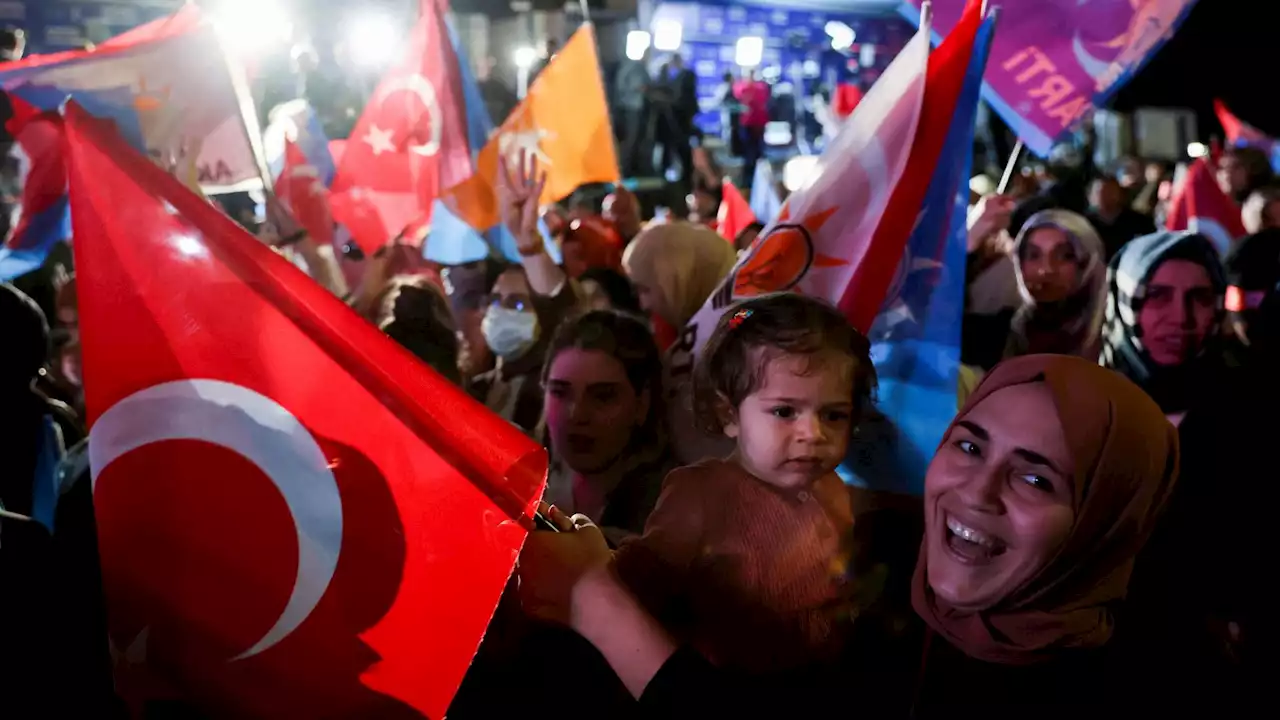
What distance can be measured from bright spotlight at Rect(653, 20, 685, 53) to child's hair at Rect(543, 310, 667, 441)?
15529mm

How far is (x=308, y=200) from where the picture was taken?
17.0ft

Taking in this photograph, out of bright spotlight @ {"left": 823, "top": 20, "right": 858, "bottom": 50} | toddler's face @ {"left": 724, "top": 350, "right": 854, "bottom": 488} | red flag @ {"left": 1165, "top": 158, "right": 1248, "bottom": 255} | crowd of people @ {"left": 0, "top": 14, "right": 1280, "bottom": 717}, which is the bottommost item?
bright spotlight @ {"left": 823, "top": 20, "right": 858, "bottom": 50}

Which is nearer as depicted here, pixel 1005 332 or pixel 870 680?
pixel 870 680

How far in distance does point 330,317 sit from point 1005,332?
299 centimetres

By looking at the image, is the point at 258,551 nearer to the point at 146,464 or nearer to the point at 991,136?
the point at 146,464

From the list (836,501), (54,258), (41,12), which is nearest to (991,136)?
(41,12)

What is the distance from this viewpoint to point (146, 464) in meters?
1.85

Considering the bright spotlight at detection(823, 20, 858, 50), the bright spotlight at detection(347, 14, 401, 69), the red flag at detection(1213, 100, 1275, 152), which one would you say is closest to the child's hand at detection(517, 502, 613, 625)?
the red flag at detection(1213, 100, 1275, 152)

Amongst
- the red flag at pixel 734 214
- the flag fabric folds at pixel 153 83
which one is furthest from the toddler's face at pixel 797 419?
the red flag at pixel 734 214

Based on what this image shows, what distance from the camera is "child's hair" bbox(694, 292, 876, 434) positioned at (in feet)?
6.29

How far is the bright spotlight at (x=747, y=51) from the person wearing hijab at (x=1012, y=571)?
1792cm

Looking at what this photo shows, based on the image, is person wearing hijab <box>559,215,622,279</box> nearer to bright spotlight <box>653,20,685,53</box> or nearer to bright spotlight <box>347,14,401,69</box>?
bright spotlight <box>347,14,401,69</box>

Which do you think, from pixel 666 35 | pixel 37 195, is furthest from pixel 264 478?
pixel 666 35

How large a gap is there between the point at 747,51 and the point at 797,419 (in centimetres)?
1795
